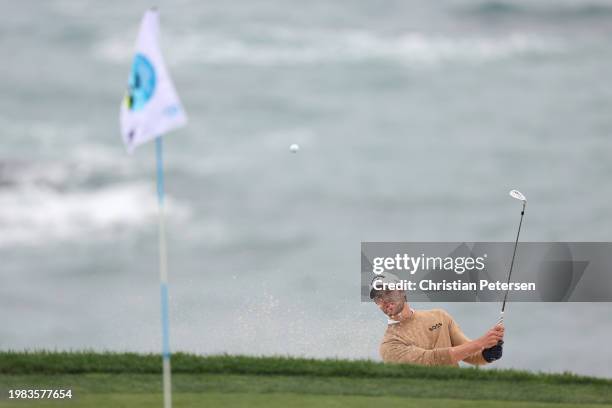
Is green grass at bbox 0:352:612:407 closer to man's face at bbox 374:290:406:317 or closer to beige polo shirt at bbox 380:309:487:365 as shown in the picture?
beige polo shirt at bbox 380:309:487:365

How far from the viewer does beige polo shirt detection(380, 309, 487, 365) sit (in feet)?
53.9

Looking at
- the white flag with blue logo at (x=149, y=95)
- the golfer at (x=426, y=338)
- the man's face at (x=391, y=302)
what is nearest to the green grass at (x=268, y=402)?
the golfer at (x=426, y=338)

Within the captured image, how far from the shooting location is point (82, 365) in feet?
51.0

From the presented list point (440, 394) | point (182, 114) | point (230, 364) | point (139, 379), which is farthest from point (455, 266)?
point (182, 114)

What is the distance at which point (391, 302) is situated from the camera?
1662 centimetres

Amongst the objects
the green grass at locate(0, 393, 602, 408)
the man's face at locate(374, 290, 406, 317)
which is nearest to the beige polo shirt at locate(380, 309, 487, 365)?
the man's face at locate(374, 290, 406, 317)

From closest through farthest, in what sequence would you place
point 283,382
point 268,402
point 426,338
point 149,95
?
point 149,95 → point 268,402 → point 283,382 → point 426,338

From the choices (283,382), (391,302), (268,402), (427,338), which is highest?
(391,302)

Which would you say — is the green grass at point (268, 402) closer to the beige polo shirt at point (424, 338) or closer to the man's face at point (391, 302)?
the beige polo shirt at point (424, 338)

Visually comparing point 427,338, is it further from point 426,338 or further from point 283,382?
point 283,382

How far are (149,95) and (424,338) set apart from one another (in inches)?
260

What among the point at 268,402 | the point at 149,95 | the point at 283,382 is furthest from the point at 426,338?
the point at 149,95

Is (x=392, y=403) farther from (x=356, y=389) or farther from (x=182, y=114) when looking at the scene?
(x=182, y=114)

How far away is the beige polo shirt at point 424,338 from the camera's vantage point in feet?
53.9
